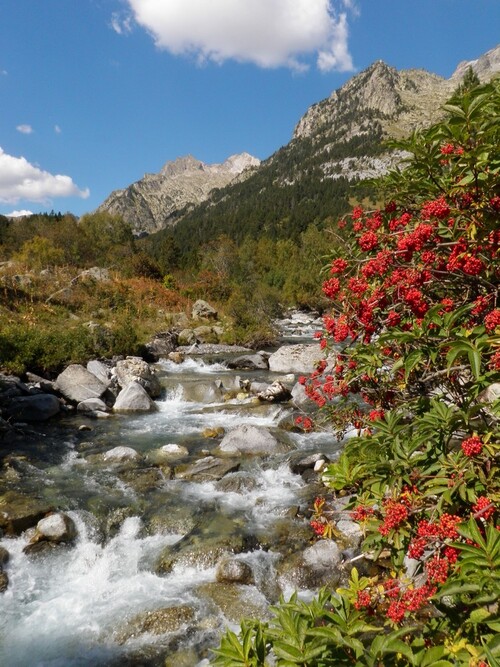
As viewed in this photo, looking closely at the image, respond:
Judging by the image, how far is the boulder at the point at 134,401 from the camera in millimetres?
15992

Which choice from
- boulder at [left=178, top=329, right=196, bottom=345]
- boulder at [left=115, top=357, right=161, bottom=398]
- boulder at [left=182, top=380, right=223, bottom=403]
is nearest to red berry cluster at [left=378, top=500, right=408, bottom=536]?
boulder at [left=182, top=380, right=223, bottom=403]

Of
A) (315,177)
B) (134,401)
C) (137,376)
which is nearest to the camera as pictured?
(134,401)

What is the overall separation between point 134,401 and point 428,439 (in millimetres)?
14467

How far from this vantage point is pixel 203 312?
3600 cm

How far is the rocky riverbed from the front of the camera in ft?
20.0

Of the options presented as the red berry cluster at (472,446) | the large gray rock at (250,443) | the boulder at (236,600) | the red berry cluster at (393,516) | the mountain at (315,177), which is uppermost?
the mountain at (315,177)

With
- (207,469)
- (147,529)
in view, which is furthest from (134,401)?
(147,529)

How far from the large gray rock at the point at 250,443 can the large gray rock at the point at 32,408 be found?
21.6ft

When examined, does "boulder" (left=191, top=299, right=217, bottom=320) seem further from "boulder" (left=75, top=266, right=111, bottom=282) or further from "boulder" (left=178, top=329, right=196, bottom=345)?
"boulder" (left=75, top=266, right=111, bottom=282)

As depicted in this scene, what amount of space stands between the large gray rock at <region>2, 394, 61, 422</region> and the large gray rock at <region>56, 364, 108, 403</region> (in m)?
1.14

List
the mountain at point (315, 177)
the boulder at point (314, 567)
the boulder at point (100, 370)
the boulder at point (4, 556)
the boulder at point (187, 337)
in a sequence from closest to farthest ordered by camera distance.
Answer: the boulder at point (314, 567)
the boulder at point (4, 556)
the boulder at point (100, 370)
the boulder at point (187, 337)
the mountain at point (315, 177)

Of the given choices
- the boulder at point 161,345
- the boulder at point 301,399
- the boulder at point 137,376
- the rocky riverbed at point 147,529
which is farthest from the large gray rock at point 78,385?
the boulder at point 301,399

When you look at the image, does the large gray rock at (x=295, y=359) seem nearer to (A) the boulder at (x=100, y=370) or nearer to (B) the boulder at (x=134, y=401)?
(B) the boulder at (x=134, y=401)

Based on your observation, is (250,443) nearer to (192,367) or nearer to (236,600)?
(236,600)
